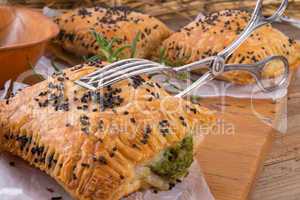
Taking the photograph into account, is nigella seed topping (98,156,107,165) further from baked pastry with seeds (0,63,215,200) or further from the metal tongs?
the metal tongs

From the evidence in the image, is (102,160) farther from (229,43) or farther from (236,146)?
(229,43)

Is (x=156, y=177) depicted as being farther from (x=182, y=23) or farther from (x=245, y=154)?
(x=182, y=23)

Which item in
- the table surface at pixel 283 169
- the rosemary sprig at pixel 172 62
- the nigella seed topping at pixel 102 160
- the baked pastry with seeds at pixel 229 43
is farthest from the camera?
the rosemary sprig at pixel 172 62

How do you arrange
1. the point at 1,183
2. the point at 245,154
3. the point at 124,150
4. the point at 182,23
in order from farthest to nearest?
the point at 182,23 → the point at 245,154 → the point at 1,183 → the point at 124,150

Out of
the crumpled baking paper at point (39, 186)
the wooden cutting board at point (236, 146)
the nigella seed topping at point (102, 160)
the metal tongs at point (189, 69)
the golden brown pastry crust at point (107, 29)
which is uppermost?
the metal tongs at point (189, 69)

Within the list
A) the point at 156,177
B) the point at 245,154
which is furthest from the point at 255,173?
the point at 156,177

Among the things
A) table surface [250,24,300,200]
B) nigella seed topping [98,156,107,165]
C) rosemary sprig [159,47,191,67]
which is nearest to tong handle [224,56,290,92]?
table surface [250,24,300,200]

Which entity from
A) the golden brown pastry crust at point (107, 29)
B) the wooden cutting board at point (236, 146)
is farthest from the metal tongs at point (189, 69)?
the golden brown pastry crust at point (107, 29)

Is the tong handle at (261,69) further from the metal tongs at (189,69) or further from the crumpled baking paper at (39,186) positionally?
the crumpled baking paper at (39,186)
